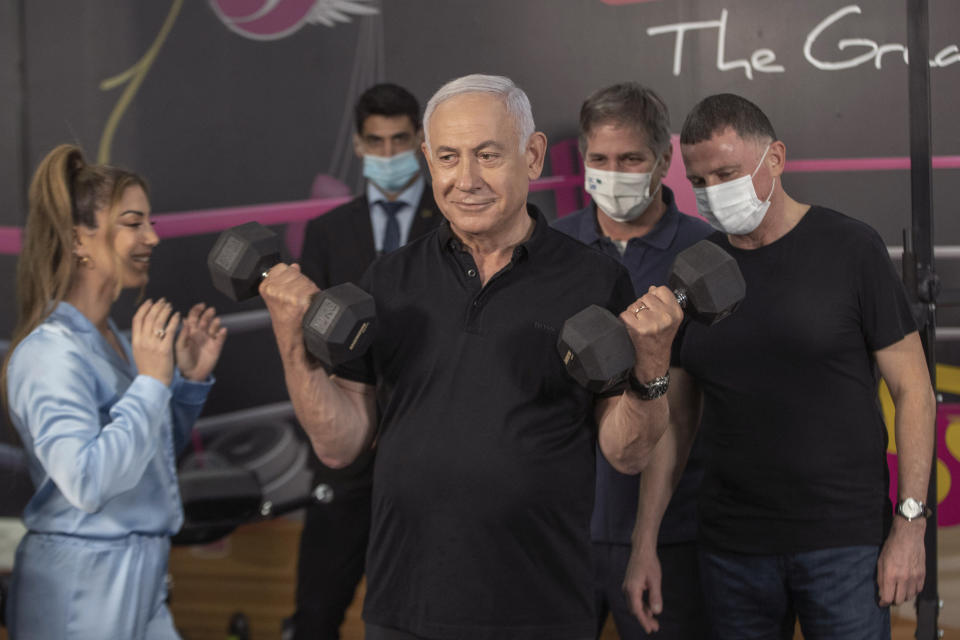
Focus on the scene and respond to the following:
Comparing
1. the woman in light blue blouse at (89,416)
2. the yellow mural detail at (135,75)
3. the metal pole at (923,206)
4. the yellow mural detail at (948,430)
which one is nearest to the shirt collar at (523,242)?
the woman in light blue blouse at (89,416)

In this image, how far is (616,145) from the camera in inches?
97.3

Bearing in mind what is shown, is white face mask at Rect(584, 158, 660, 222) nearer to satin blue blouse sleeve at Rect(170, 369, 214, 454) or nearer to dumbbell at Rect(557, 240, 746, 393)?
dumbbell at Rect(557, 240, 746, 393)

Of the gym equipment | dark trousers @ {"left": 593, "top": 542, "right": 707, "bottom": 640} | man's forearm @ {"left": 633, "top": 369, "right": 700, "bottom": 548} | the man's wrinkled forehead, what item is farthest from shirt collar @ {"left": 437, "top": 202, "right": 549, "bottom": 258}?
the gym equipment

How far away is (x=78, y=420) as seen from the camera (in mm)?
2168

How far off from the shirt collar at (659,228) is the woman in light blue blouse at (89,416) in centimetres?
99

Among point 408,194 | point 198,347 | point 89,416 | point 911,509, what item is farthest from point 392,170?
point 911,509

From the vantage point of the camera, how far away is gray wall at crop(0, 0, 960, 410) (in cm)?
314

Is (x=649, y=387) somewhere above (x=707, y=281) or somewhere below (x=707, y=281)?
below

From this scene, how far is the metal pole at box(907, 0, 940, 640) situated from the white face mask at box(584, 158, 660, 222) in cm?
62

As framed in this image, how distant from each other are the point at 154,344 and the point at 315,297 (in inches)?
29.3

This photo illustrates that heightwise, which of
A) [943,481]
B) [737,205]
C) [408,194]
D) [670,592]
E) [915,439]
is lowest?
[670,592]

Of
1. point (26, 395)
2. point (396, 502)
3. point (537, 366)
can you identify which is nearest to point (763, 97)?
point (537, 366)

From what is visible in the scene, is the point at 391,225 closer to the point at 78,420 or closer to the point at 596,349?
the point at 78,420

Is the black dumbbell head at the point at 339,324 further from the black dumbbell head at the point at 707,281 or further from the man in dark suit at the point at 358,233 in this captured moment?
the man in dark suit at the point at 358,233
